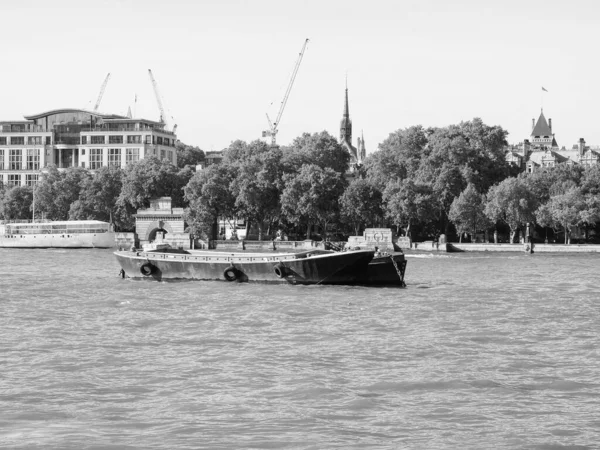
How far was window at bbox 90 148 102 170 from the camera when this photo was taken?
193000 mm

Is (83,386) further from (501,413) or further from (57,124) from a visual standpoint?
(57,124)

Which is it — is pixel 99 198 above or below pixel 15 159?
below

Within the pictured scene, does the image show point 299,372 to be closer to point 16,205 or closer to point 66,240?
point 66,240

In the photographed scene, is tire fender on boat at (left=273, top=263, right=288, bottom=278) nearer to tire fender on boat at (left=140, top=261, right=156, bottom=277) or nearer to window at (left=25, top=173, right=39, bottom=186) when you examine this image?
tire fender on boat at (left=140, top=261, right=156, bottom=277)

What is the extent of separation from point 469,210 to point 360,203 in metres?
14.8

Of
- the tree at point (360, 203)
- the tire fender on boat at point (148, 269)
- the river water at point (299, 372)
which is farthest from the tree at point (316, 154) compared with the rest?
the river water at point (299, 372)

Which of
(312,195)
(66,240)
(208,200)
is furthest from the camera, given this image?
(66,240)

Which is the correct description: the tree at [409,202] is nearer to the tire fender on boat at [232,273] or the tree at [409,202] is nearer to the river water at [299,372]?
the tire fender on boat at [232,273]

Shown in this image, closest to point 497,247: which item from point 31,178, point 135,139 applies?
point 135,139

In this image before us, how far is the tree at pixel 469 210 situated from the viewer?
134500mm

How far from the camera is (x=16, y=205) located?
179 meters

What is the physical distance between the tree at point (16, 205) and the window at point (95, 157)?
49.9 ft

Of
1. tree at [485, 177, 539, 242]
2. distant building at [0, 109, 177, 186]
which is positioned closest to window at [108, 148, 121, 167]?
distant building at [0, 109, 177, 186]

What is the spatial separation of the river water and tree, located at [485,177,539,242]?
3033 inches
